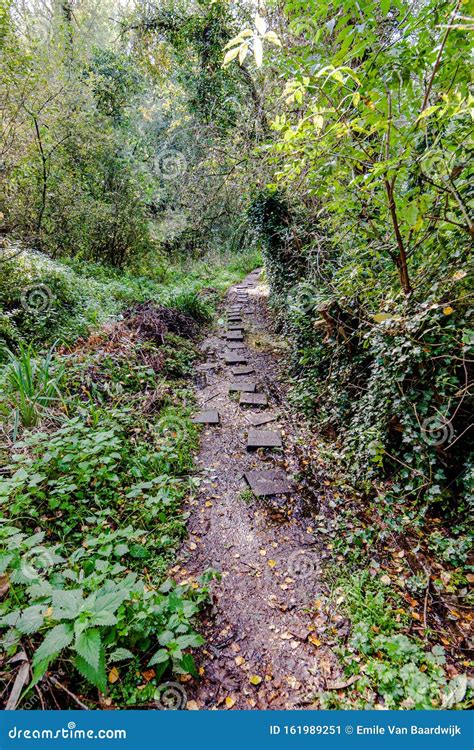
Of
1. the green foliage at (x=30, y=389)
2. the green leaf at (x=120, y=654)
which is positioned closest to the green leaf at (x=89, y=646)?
the green leaf at (x=120, y=654)

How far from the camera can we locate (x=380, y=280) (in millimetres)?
2963

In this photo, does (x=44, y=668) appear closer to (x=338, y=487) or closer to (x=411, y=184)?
(x=338, y=487)

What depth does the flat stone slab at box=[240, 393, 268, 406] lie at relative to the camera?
417 centimetres

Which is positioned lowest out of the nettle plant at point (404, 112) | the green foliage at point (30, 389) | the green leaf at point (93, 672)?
the green leaf at point (93, 672)

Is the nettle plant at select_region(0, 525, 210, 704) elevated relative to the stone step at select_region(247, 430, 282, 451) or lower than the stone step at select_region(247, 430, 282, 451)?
elevated

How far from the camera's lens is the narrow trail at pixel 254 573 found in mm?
1661

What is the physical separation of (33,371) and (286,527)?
9.14 feet

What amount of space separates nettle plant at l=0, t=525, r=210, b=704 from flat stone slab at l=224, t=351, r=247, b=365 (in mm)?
3670

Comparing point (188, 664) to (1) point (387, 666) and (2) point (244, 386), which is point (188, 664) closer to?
(1) point (387, 666)

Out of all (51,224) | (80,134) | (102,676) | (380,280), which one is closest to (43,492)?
(102,676)

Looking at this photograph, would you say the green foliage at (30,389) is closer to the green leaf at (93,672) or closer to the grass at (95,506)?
the grass at (95,506)

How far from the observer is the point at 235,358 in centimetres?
539

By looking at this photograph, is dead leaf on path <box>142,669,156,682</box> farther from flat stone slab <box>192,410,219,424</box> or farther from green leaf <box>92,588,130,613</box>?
flat stone slab <box>192,410,219,424</box>

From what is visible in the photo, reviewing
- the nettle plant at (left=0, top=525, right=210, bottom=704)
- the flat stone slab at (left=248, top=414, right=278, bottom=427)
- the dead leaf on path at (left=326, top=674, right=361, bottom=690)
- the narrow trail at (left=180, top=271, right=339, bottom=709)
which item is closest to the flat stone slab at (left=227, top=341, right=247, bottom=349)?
the narrow trail at (left=180, top=271, right=339, bottom=709)
